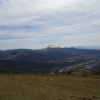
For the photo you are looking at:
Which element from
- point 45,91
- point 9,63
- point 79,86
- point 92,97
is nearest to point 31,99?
point 45,91

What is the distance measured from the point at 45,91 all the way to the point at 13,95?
3.61 metres

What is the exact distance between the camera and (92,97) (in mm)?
17375

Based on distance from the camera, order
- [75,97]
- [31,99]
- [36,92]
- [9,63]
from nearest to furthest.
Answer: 1. [31,99]
2. [75,97]
3. [36,92]
4. [9,63]

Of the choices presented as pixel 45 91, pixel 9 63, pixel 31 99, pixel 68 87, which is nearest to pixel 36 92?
pixel 45 91

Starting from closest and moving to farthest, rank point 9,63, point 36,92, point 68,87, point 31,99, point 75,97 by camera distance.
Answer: point 31,99, point 75,97, point 36,92, point 68,87, point 9,63

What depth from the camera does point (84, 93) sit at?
750 inches

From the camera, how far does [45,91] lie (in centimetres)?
1922

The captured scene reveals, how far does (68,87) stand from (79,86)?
5.05 feet

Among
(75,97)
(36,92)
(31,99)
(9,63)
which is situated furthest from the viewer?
(9,63)

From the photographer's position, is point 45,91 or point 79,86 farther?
point 79,86

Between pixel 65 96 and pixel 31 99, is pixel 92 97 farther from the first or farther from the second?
pixel 31 99

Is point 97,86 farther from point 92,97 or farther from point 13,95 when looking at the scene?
point 13,95

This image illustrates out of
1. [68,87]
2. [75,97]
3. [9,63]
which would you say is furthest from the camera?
[9,63]

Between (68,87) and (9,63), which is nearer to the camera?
(68,87)
